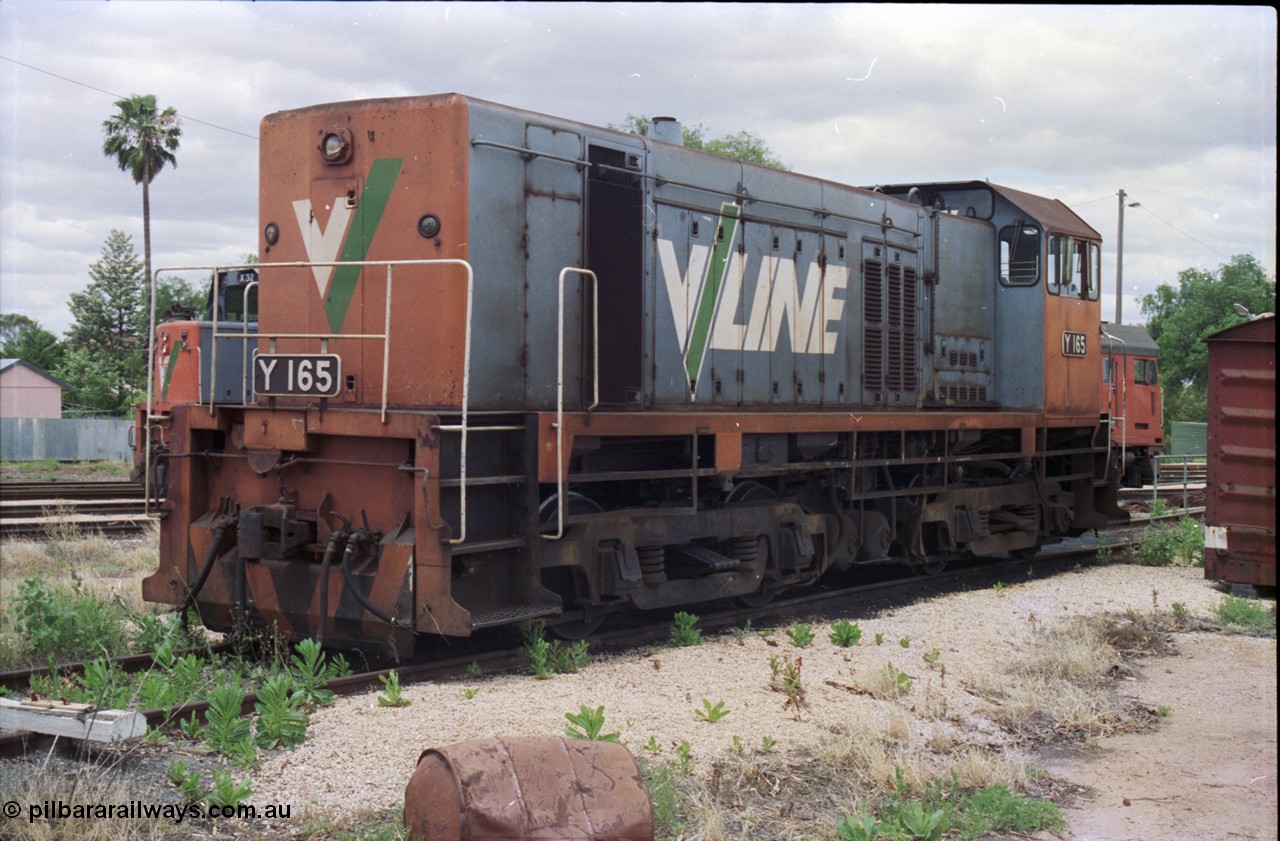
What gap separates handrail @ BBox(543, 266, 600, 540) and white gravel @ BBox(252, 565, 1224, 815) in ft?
3.48

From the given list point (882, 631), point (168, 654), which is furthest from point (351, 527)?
point (882, 631)

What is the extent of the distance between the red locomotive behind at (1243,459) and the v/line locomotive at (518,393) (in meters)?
3.32

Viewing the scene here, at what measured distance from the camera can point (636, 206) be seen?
849cm

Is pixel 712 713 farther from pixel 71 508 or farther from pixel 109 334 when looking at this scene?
pixel 109 334

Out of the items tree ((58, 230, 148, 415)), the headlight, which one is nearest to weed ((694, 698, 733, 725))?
the headlight

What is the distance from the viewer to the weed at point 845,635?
8.34 m

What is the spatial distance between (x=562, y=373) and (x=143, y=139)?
2920 centimetres

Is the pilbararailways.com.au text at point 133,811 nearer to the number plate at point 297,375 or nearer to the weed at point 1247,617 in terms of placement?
the number plate at point 297,375

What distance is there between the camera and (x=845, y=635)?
8328 millimetres

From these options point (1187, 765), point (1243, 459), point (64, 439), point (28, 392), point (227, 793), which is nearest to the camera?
point (227, 793)

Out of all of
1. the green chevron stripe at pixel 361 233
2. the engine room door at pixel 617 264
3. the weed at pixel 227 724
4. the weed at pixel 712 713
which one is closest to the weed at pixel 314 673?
the weed at pixel 227 724

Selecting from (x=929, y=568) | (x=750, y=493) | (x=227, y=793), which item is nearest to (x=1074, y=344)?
(x=929, y=568)

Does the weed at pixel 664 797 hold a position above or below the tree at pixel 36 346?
below

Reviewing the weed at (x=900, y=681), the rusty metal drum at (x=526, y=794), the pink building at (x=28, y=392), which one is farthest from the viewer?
the pink building at (x=28, y=392)
